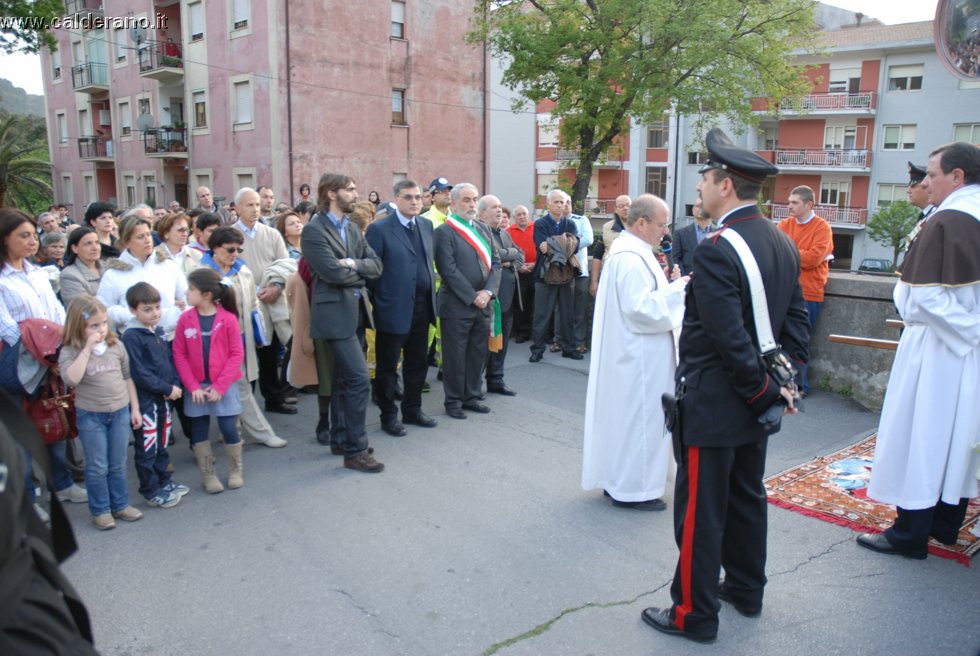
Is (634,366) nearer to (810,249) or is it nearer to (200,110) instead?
(810,249)

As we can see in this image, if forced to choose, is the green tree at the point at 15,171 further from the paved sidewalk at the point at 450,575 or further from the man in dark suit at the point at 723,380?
the man in dark suit at the point at 723,380

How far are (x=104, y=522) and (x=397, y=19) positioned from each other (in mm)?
28313

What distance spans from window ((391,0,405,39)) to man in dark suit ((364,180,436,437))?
25514 mm

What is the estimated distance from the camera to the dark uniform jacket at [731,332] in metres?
3.09

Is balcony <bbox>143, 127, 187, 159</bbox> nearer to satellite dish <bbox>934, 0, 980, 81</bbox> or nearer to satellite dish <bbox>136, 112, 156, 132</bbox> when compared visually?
satellite dish <bbox>136, 112, 156, 132</bbox>

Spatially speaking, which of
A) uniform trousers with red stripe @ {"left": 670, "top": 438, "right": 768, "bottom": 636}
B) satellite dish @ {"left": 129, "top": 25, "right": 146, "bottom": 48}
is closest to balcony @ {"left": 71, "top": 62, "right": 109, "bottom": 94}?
satellite dish @ {"left": 129, "top": 25, "right": 146, "bottom": 48}

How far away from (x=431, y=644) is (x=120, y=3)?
3612 cm

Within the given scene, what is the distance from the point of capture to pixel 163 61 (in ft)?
96.7

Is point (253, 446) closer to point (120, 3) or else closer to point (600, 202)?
point (120, 3)

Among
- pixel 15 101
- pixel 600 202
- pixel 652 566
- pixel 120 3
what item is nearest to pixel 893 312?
pixel 652 566

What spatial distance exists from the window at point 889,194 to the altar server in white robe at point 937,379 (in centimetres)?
4329

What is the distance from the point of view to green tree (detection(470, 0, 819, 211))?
22734mm

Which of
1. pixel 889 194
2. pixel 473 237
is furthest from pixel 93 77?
pixel 889 194

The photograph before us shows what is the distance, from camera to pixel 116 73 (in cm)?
3353
